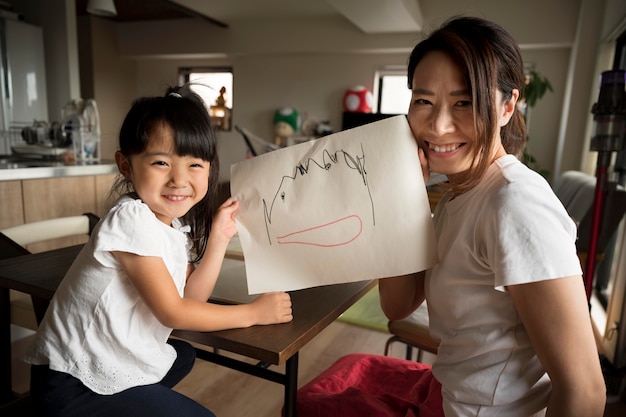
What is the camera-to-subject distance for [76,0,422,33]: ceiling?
411cm

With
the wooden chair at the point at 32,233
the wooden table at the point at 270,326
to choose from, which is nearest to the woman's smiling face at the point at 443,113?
the wooden table at the point at 270,326

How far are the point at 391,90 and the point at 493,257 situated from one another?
5304mm

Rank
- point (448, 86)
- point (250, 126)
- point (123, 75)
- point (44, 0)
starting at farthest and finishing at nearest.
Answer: point (123, 75)
point (250, 126)
point (44, 0)
point (448, 86)

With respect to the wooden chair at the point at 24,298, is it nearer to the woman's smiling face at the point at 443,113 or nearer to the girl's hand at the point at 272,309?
the girl's hand at the point at 272,309

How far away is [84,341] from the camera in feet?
2.37

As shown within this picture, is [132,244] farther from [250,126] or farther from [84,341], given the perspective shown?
[250,126]

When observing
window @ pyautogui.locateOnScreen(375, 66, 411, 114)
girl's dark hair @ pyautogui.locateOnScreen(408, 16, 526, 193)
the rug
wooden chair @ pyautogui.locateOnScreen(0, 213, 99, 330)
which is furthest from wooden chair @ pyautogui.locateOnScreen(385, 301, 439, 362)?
window @ pyautogui.locateOnScreen(375, 66, 411, 114)

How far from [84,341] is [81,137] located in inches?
95.3

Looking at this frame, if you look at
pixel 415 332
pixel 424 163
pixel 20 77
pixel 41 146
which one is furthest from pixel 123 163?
pixel 20 77

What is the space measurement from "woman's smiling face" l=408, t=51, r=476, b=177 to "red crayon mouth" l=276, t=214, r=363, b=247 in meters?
0.17

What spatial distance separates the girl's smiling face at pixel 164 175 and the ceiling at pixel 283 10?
364 centimetres

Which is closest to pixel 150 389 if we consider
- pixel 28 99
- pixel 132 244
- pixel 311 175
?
pixel 132 244

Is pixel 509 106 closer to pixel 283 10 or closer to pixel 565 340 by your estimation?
pixel 565 340

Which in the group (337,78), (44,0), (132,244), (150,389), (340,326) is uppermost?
(44,0)
